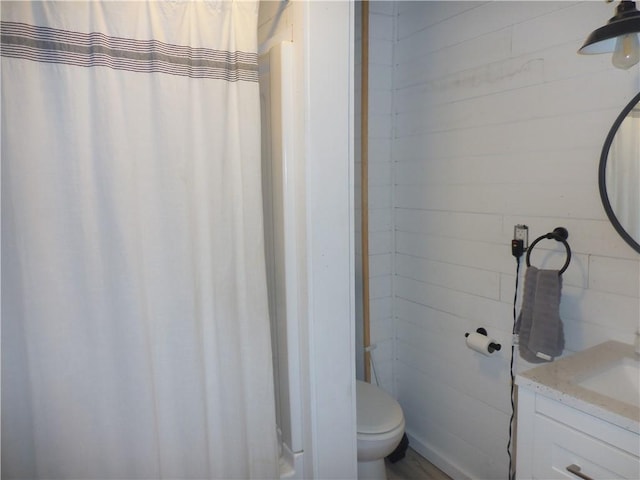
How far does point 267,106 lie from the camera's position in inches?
65.2

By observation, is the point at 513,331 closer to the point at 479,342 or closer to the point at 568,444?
the point at 479,342

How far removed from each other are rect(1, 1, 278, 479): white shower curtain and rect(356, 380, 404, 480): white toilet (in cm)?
60

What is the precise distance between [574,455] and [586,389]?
0.18 metres

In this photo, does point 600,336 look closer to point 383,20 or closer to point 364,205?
point 364,205

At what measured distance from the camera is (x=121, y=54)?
4.09 feet

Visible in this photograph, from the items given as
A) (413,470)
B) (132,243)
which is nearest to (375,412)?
(413,470)

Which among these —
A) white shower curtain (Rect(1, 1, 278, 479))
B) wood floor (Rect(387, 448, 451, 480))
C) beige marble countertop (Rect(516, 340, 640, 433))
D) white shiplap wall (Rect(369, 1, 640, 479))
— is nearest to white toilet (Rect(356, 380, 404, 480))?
wood floor (Rect(387, 448, 451, 480))

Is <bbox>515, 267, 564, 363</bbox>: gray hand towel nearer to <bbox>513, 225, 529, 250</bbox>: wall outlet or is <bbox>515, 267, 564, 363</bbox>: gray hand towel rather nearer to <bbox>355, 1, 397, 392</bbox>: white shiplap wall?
<bbox>513, 225, 529, 250</bbox>: wall outlet

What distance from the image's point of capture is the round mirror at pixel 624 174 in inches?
56.0

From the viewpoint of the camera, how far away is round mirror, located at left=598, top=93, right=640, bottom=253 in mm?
1423

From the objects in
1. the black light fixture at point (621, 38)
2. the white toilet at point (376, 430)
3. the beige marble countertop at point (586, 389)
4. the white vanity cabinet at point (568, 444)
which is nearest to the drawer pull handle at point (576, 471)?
the white vanity cabinet at point (568, 444)

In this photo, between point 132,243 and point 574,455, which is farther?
point 132,243

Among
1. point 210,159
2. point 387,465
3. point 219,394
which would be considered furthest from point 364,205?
point 387,465

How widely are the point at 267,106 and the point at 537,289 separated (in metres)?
1.24
